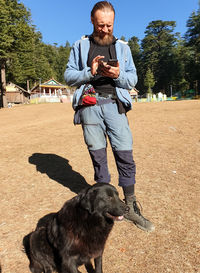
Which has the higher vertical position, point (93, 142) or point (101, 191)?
point (93, 142)

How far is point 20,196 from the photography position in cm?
397

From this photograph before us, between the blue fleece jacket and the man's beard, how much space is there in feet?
0.33

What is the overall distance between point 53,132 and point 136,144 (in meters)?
4.51

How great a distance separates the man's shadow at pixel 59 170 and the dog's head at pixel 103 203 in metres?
1.98

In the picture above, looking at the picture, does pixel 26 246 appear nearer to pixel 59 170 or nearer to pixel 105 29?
pixel 59 170

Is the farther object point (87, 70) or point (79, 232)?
point (87, 70)

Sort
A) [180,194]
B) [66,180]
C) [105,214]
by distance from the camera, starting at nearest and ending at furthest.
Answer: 1. [105,214]
2. [180,194]
3. [66,180]

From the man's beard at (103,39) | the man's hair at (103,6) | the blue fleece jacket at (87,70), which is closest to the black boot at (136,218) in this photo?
the blue fleece jacket at (87,70)

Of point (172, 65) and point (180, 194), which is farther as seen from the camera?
point (172, 65)

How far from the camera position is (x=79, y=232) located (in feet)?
6.76

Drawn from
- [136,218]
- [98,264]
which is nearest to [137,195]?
[136,218]

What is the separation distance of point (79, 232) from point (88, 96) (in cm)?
162

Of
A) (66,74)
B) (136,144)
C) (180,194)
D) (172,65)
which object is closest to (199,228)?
(180,194)

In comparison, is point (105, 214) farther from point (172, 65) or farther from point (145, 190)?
point (172, 65)
